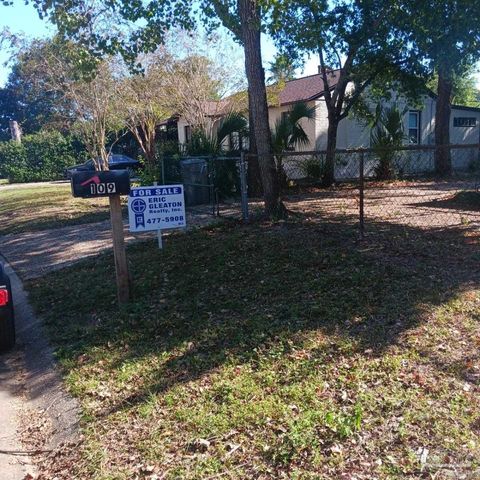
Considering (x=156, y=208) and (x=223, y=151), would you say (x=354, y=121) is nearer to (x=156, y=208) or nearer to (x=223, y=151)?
(x=223, y=151)

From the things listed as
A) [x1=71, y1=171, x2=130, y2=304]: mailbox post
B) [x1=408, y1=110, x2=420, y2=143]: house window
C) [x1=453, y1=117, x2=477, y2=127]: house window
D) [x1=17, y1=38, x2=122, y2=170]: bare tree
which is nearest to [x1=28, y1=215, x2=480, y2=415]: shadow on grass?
[x1=71, y1=171, x2=130, y2=304]: mailbox post

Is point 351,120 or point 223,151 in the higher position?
point 351,120

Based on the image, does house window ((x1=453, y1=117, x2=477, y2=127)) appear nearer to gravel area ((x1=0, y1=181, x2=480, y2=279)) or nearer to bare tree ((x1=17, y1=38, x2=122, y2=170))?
gravel area ((x1=0, y1=181, x2=480, y2=279))

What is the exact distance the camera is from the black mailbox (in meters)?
5.16

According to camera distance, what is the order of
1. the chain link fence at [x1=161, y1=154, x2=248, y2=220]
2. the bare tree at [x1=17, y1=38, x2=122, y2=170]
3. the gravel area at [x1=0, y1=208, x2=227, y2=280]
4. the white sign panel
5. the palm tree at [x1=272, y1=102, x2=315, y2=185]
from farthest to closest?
1. the bare tree at [x1=17, y1=38, x2=122, y2=170]
2. the palm tree at [x1=272, y1=102, x2=315, y2=185]
3. the chain link fence at [x1=161, y1=154, x2=248, y2=220]
4. the gravel area at [x1=0, y1=208, x2=227, y2=280]
5. the white sign panel

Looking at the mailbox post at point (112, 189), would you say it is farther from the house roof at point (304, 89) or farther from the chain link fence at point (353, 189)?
the house roof at point (304, 89)

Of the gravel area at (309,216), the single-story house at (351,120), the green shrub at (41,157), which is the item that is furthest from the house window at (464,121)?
the green shrub at (41,157)

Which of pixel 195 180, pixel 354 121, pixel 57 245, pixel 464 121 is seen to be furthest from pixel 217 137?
pixel 464 121

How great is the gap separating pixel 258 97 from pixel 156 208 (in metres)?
2.74

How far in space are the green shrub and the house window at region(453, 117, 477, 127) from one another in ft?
76.4

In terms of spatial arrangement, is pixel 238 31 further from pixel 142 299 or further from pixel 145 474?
pixel 145 474

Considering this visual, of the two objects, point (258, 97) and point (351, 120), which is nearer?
point (258, 97)

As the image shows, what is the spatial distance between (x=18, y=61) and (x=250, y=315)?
1896 centimetres

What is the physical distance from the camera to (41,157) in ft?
120
